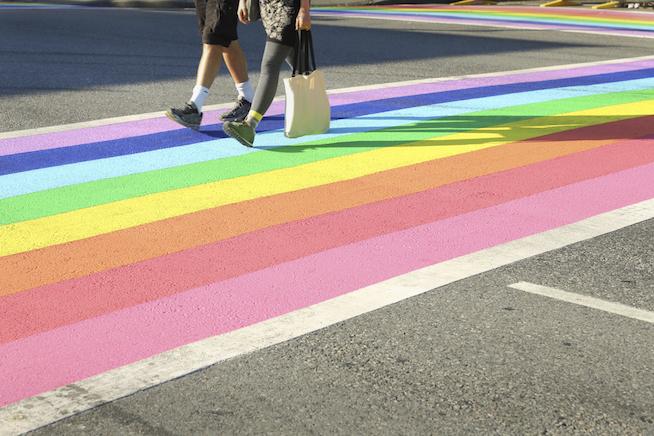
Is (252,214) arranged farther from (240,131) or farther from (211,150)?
(211,150)

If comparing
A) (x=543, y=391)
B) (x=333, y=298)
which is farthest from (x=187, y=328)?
(x=543, y=391)

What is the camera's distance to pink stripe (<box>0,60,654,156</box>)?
859 centimetres

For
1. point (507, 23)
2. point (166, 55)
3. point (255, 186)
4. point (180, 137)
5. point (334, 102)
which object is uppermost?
point (255, 186)

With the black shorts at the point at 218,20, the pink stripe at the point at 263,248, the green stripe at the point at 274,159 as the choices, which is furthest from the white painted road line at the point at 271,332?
the black shorts at the point at 218,20

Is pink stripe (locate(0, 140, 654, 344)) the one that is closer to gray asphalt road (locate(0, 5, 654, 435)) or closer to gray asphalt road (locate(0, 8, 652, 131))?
gray asphalt road (locate(0, 5, 654, 435))

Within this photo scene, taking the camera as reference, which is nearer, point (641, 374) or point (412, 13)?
point (641, 374)

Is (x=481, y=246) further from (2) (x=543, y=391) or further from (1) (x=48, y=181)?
(1) (x=48, y=181)

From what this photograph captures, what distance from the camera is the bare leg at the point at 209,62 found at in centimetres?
868

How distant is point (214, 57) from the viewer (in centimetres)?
871

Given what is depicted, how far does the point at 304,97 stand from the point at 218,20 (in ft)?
3.43

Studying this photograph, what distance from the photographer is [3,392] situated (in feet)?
12.8

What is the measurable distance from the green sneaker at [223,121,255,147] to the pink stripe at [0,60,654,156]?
1.09m

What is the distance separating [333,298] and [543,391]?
1.25 m

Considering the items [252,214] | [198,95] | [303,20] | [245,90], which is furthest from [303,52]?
[252,214]
